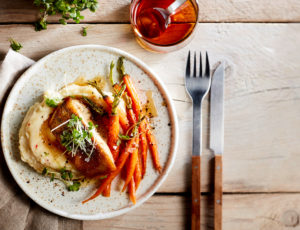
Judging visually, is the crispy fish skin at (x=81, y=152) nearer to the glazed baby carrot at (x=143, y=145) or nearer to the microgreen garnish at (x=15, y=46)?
the glazed baby carrot at (x=143, y=145)

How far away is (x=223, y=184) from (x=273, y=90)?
2.36 feet

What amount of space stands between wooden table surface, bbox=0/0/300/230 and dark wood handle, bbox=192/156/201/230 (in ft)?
0.21

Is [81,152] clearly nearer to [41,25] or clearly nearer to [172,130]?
[172,130]

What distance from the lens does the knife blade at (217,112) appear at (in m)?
2.02

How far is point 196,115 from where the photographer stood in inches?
78.9

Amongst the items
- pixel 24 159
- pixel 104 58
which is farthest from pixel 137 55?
pixel 24 159

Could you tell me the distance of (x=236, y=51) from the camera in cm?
208

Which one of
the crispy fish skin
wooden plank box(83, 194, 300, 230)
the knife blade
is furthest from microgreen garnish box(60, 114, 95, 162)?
the knife blade

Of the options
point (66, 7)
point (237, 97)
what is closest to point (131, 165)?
point (237, 97)

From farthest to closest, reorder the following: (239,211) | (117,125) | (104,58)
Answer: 1. (239,211)
2. (104,58)
3. (117,125)

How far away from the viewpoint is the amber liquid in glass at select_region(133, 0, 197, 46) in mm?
1877

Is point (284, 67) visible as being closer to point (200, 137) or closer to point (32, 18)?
point (200, 137)

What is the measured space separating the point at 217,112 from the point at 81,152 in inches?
35.5

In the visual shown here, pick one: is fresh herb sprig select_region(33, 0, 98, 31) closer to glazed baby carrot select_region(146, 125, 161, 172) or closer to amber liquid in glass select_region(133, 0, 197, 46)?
amber liquid in glass select_region(133, 0, 197, 46)
